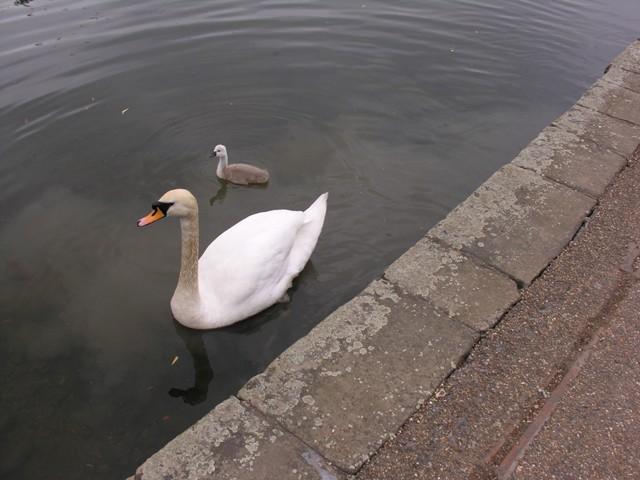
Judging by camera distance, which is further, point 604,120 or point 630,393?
point 604,120

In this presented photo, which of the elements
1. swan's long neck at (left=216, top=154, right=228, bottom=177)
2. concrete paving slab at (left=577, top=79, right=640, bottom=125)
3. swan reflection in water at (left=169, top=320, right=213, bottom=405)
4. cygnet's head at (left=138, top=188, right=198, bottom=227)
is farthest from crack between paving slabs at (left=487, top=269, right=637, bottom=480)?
swan's long neck at (left=216, top=154, right=228, bottom=177)

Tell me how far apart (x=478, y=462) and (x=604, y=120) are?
4581 millimetres

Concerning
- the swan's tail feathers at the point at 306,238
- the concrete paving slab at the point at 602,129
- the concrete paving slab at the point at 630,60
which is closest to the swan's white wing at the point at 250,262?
the swan's tail feathers at the point at 306,238

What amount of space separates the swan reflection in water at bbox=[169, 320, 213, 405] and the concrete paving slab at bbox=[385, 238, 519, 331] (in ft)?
5.28

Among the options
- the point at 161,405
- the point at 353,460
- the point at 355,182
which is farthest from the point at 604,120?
the point at 161,405

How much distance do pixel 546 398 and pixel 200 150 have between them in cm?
530

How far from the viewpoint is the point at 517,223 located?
4.43m

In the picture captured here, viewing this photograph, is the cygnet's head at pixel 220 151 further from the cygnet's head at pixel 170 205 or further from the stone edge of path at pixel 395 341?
the stone edge of path at pixel 395 341

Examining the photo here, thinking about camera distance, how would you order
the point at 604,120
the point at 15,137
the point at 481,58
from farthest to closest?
the point at 481,58 < the point at 15,137 < the point at 604,120

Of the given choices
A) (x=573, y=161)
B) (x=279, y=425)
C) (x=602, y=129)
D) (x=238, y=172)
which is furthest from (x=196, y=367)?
(x=602, y=129)

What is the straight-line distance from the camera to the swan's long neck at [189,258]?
13.7ft

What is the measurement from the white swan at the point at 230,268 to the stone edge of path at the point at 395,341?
40.4 inches

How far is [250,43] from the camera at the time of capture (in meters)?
9.33

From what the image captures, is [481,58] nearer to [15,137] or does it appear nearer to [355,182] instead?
[355,182]
